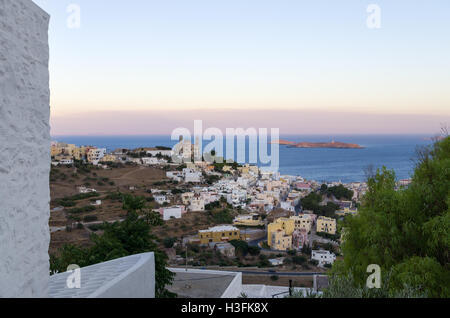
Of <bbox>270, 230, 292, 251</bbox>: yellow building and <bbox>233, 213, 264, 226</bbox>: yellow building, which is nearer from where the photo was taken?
<bbox>270, 230, 292, 251</bbox>: yellow building

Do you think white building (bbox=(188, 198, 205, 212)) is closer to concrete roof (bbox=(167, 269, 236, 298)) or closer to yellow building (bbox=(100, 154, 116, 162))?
yellow building (bbox=(100, 154, 116, 162))

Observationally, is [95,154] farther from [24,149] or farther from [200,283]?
[24,149]

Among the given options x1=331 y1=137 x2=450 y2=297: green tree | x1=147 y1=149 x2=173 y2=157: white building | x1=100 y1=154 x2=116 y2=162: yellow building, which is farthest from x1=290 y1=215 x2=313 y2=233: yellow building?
x1=147 y1=149 x2=173 y2=157: white building

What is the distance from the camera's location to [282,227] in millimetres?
20109

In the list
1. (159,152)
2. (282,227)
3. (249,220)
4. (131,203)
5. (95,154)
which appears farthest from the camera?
(159,152)

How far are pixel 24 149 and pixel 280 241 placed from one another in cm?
1749

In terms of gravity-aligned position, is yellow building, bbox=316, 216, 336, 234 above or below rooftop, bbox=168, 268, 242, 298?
below

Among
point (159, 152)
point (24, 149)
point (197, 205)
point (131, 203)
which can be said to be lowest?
point (197, 205)

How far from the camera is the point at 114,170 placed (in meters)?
29.0

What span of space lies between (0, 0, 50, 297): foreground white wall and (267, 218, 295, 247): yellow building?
17.5 metres

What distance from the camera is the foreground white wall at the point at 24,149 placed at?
1.84m

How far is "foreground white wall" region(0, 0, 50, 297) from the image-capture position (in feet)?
6.04

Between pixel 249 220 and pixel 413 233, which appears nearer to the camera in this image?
pixel 413 233

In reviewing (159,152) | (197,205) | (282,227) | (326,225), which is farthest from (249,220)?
(159,152)
